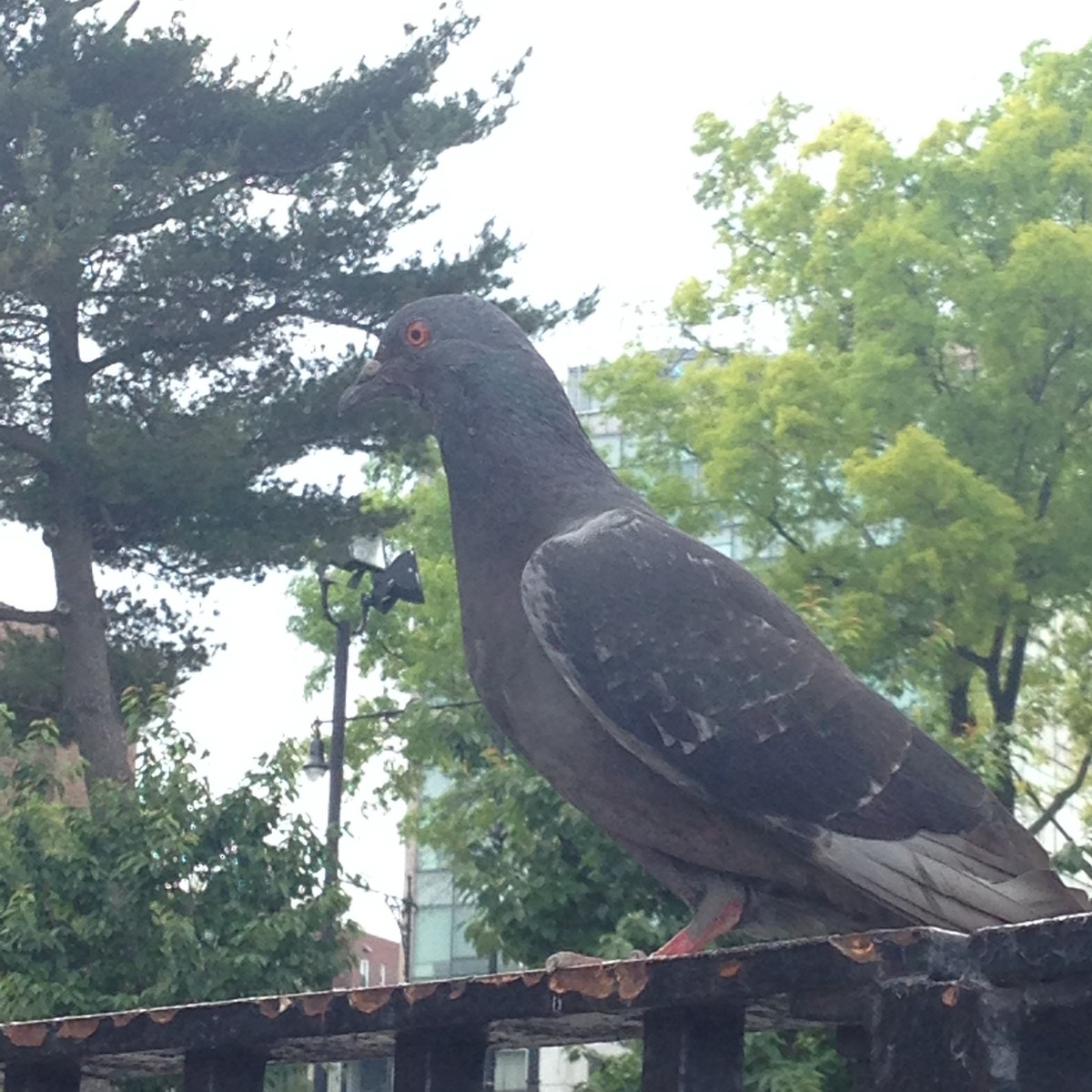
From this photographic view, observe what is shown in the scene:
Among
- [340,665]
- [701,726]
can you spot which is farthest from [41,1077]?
[340,665]

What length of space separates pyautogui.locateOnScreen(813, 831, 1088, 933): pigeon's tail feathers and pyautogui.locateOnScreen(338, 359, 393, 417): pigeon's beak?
148 cm

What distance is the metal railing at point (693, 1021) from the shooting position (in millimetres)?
1997

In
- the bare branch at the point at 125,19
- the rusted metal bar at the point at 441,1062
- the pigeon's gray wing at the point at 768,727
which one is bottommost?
the rusted metal bar at the point at 441,1062

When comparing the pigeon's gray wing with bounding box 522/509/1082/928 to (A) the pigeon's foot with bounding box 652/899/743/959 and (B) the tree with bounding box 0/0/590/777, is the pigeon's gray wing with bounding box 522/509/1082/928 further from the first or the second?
(B) the tree with bounding box 0/0/590/777

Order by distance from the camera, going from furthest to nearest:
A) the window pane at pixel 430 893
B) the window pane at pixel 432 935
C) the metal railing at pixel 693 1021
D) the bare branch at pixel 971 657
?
the window pane at pixel 432 935, the window pane at pixel 430 893, the bare branch at pixel 971 657, the metal railing at pixel 693 1021

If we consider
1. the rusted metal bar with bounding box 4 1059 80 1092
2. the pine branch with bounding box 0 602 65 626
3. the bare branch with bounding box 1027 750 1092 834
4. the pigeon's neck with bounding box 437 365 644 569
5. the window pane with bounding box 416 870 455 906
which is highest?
the pine branch with bounding box 0 602 65 626

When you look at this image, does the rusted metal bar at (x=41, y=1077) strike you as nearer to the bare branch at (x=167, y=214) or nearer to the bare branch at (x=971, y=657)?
the bare branch at (x=971, y=657)

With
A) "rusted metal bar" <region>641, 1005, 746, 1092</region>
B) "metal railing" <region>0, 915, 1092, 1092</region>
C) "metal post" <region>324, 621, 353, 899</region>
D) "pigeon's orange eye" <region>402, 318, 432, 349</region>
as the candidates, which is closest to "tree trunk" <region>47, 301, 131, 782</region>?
"metal post" <region>324, 621, 353, 899</region>

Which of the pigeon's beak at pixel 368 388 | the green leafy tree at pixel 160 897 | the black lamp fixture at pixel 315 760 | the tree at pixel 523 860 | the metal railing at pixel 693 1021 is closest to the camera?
the metal railing at pixel 693 1021

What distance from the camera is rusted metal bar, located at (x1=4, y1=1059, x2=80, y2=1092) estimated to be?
10.1ft

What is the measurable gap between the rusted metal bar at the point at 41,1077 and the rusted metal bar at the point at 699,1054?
113 centimetres

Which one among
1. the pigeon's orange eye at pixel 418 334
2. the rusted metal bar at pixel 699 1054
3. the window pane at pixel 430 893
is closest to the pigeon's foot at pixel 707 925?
the rusted metal bar at pixel 699 1054

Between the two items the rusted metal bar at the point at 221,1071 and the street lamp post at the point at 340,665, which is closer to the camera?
the rusted metal bar at the point at 221,1071

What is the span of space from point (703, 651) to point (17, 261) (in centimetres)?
1430
